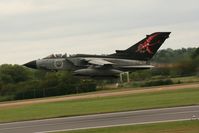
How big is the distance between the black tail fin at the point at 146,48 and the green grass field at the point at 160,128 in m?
54.1

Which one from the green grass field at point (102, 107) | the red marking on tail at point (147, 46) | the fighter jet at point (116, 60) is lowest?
the green grass field at point (102, 107)

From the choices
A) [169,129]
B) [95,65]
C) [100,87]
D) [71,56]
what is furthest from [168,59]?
[169,129]

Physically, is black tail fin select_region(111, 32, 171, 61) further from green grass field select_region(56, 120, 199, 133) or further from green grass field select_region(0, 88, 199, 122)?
green grass field select_region(56, 120, 199, 133)

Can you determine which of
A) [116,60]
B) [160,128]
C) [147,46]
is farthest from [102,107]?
[147,46]

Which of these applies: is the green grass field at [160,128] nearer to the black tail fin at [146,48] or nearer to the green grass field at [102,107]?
the green grass field at [102,107]

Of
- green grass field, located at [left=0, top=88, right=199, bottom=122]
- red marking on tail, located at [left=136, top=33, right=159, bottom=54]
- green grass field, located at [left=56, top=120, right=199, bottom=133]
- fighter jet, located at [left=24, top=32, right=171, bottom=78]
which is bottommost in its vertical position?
green grass field, located at [left=56, top=120, right=199, bottom=133]

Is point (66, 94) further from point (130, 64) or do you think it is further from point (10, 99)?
point (130, 64)

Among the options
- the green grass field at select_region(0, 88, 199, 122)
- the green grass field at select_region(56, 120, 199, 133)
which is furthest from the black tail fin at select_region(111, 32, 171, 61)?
the green grass field at select_region(56, 120, 199, 133)

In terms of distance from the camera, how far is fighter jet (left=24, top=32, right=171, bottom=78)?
73.2 m

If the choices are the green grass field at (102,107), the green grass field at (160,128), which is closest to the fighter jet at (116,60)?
the green grass field at (102,107)

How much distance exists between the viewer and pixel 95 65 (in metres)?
71.5

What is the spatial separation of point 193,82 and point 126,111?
2880 centimetres

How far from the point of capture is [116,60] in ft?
247

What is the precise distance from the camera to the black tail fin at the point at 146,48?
7456 centimetres
